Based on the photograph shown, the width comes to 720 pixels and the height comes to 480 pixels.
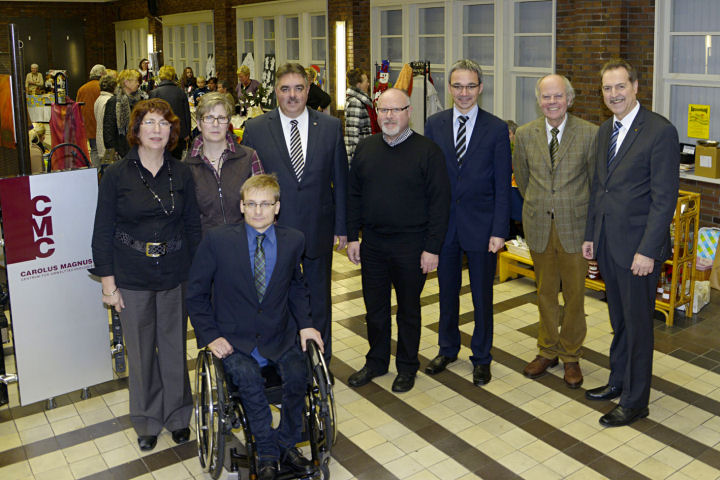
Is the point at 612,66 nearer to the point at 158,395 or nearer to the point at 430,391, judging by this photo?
the point at 430,391

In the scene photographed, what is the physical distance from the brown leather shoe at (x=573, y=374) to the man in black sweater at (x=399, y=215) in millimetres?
915

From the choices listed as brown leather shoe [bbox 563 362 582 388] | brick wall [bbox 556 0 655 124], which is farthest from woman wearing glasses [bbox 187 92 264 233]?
brick wall [bbox 556 0 655 124]

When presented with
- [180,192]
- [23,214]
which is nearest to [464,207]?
[180,192]

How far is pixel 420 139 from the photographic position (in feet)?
13.3

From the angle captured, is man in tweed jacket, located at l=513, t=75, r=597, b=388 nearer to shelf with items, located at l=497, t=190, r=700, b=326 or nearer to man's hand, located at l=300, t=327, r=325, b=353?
shelf with items, located at l=497, t=190, r=700, b=326

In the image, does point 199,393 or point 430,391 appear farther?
point 430,391

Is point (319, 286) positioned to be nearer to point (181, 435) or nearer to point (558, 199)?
point (181, 435)

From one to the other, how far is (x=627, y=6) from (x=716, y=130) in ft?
4.64

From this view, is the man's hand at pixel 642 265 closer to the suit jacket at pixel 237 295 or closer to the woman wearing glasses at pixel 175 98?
the suit jacket at pixel 237 295

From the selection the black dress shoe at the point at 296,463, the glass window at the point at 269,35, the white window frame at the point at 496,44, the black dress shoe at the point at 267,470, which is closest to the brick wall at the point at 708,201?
the white window frame at the point at 496,44

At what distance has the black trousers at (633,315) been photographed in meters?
3.81

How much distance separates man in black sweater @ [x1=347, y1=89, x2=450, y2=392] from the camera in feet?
13.2

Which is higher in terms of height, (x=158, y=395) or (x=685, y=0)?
(x=685, y=0)

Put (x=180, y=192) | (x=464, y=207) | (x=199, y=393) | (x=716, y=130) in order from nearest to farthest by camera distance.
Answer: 1. (x=199, y=393)
2. (x=180, y=192)
3. (x=464, y=207)
4. (x=716, y=130)
